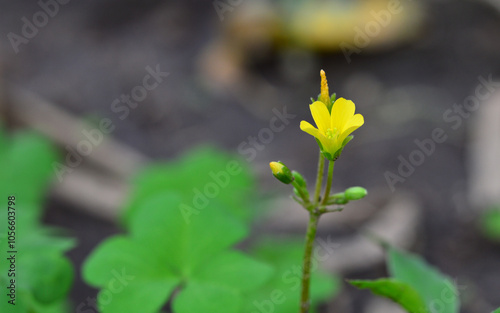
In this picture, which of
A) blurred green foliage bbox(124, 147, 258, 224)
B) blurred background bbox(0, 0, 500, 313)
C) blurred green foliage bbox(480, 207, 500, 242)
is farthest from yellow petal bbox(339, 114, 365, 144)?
blurred green foliage bbox(480, 207, 500, 242)

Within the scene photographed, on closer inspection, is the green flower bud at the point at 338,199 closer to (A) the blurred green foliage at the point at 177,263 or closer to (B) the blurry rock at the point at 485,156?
(A) the blurred green foliage at the point at 177,263

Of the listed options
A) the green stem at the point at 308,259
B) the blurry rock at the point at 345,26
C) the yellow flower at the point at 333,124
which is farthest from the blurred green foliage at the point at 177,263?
the blurry rock at the point at 345,26

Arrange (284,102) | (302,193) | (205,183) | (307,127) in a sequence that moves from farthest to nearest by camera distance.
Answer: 1. (284,102)
2. (205,183)
3. (302,193)
4. (307,127)

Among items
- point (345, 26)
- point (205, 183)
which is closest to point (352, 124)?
point (205, 183)

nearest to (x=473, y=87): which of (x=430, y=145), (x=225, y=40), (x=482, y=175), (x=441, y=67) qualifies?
(x=441, y=67)

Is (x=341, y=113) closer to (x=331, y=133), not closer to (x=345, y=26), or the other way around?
(x=331, y=133)

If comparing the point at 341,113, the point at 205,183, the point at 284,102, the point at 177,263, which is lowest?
the point at 177,263
